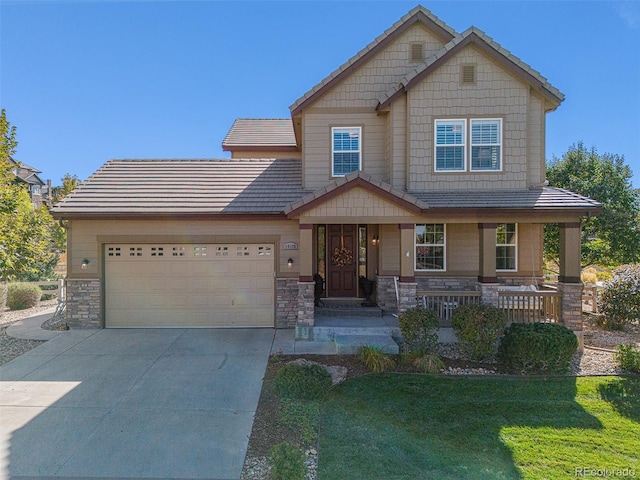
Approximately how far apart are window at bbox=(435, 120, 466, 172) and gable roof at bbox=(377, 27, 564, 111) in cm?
141

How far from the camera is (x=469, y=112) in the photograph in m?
9.17

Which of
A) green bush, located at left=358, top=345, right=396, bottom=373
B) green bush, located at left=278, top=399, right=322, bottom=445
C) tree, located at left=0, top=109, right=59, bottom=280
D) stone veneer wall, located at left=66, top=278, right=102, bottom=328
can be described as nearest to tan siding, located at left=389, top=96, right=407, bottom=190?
green bush, located at left=358, top=345, right=396, bottom=373

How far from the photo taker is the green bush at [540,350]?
6316 mm

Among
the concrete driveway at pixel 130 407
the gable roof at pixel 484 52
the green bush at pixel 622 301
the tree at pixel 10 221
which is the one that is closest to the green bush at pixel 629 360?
the green bush at pixel 622 301

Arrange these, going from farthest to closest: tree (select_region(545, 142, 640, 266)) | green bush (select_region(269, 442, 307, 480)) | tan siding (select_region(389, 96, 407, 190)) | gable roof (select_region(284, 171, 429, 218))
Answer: tree (select_region(545, 142, 640, 266)) → tan siding (select_region(389, 96, 407, 190)) → gable roof (select_region(284, 171, 429, 218)) → green bush (select_region(269, 442, 307, 480))

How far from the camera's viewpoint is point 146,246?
9266 mm

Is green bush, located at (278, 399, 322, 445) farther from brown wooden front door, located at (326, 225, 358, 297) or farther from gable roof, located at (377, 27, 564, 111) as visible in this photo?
gable roof, located at (377, 27, 564, 111)

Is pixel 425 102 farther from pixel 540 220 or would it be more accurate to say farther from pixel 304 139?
pixel 540 220

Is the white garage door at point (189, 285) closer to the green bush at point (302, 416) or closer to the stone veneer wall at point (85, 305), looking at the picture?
the stone veneer wall at point (85, 305)

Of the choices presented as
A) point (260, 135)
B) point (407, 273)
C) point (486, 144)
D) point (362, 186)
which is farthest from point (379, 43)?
point (407, 273)

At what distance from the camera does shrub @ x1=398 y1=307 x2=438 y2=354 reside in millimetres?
7094

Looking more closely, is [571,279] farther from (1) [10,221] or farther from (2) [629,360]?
(1) [10,221]

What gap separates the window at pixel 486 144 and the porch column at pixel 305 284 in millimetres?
5168

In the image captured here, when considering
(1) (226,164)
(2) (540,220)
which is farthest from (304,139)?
(2) (540,220)
